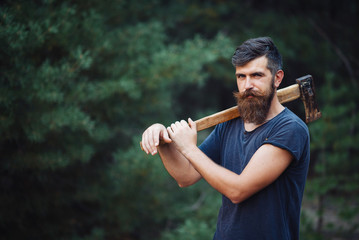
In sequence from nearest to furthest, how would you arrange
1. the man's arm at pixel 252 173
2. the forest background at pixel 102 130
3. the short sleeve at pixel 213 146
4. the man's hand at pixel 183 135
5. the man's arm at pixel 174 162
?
the man's arm at pixel 252 173
the man's hand at pixel 183 135
the man's arm at pixel 174 162
the short sleeve at pixel 213 146
the forest background at pixel 102 130

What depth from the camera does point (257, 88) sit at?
1575 mm

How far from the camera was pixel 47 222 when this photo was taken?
146 inches

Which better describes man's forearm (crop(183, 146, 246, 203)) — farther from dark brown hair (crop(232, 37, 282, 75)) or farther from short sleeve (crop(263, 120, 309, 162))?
dark brown hair (crop(232, 37, 282, 75))

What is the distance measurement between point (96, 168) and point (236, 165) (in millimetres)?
3035

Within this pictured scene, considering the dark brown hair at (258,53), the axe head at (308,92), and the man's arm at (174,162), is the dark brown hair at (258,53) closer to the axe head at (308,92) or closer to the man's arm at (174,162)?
the axe head at (308,92)

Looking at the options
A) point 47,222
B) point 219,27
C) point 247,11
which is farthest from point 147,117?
point 247,11

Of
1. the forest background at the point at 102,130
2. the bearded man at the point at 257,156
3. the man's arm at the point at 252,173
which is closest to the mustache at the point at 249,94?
the bearded man at the point at 257,156

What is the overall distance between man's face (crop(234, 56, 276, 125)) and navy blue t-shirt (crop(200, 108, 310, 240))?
71 mm

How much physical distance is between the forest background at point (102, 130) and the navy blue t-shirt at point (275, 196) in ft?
6.69

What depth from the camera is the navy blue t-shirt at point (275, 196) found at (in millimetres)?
1423

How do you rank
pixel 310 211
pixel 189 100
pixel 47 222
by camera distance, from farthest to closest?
pixel 189 100 → pixel 310 211 → pixel 47 222

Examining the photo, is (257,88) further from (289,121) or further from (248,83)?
A: (289,121)

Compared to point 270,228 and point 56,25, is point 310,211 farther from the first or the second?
point 56,25

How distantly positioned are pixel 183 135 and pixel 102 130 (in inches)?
87.9
